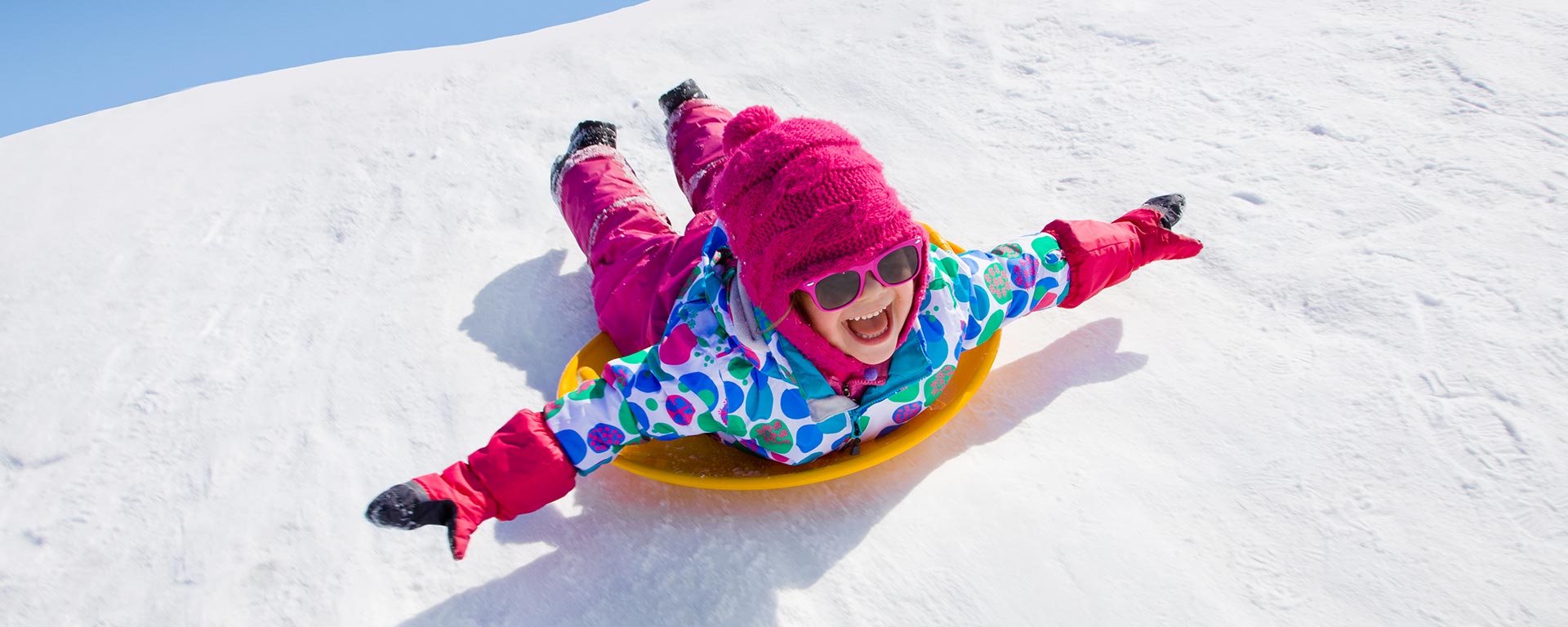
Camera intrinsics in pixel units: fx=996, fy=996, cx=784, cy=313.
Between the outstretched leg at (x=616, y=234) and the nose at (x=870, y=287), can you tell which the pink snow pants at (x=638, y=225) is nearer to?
the outstretched leg at (x=616, y=234)

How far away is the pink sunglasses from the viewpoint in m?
1.57

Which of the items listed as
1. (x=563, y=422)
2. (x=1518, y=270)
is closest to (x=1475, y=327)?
(x=1518, y=270)

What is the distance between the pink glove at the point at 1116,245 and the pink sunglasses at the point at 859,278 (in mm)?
606

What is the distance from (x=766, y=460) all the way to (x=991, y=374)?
0.53 metres

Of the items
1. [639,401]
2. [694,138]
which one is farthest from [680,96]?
[639,401]

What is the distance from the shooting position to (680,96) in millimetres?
2717

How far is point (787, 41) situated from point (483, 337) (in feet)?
6.31

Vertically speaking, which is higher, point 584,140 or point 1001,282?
point 584,140

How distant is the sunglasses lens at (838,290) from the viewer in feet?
5.15

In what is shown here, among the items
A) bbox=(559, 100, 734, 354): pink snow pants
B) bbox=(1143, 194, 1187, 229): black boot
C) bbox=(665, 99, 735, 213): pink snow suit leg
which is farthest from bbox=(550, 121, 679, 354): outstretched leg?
bbox=(1143, 194, 1187, 229): black boot

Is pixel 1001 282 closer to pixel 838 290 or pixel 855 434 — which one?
pixel 855 434

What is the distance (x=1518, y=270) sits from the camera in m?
2.12

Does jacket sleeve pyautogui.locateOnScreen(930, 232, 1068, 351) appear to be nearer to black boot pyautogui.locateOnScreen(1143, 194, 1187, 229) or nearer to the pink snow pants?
black boot pyautogui.locateOnScreen(1143, 194, 1187, 229)

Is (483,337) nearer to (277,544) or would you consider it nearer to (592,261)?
(592,261)
